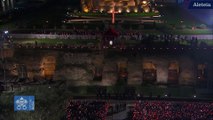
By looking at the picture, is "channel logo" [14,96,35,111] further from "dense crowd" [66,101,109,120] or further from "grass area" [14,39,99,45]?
"grass area" [14,39,99,45]

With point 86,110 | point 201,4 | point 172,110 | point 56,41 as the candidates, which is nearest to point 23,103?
point 86,110

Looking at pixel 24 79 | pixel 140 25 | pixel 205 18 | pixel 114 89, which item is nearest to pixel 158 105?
pixel 114 89

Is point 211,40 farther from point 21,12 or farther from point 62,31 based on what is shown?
point 21,12

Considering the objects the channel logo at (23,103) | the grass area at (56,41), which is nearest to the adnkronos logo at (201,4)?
the grass area at (56,41)

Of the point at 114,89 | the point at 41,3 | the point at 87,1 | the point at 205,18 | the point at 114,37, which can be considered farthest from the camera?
the point at 41,3

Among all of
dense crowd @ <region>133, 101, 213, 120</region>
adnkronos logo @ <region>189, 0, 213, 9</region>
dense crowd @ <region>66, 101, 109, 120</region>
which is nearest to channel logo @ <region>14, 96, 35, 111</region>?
dense crowd @ <region>66, 101, 109, 120</region>

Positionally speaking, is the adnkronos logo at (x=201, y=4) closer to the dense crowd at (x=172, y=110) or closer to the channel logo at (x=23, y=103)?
the dense crowd at (x=172, y=110)
